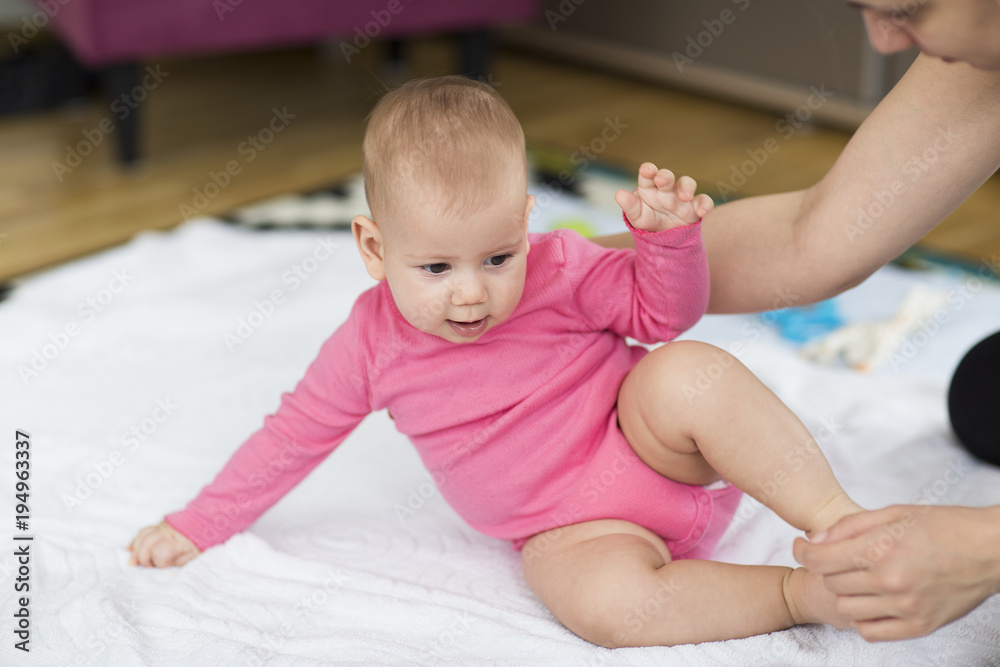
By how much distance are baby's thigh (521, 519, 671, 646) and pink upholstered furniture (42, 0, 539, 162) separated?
5.16 feet

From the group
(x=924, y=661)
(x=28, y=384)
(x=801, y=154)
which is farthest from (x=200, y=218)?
(x=924, y=661)

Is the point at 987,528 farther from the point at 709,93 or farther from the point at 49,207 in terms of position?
the point at 709,93

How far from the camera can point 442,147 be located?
78cm

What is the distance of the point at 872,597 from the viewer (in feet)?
2.29

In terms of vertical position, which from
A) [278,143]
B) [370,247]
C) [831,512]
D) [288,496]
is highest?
[370,247]

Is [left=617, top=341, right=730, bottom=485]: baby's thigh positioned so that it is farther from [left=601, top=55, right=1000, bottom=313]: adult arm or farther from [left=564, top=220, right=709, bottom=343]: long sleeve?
[left=601, top=55, right=1000, bottom=313]: adult arm

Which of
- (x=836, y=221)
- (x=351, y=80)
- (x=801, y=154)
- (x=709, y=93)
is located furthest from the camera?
(x=351, y=80)

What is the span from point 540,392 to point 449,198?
210mm

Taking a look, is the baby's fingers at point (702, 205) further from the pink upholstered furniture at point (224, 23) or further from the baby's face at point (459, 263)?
the pink upholstered furniture at point (224, 23)

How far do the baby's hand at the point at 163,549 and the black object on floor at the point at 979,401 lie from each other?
0.84 meters

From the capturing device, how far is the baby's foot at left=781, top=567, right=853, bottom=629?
79 centimetres

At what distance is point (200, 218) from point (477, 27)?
91cm

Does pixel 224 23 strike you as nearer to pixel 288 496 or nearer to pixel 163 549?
pixel 288 496

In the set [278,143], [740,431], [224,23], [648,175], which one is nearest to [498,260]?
[648,175]
